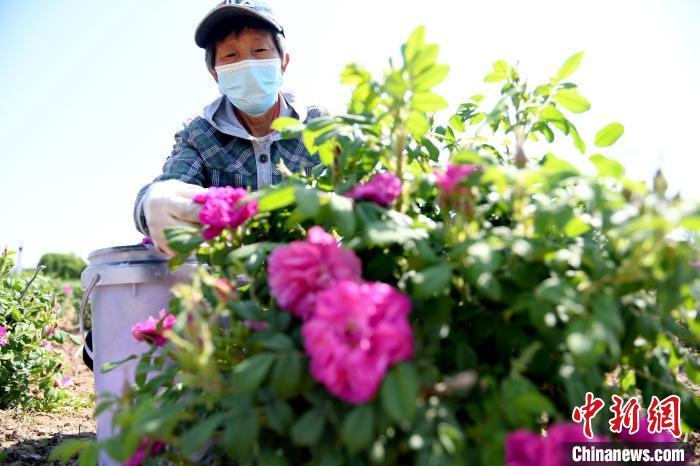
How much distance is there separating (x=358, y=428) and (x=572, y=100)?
0.96 metres

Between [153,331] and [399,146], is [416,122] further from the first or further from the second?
[153,331]

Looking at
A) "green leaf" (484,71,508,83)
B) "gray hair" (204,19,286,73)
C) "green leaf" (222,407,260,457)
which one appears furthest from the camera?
"gray hair" (204,19,286,73)

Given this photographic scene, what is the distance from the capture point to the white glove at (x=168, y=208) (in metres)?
1.55

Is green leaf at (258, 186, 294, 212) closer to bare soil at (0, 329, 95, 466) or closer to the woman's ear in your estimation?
bare soil at (0, 329, 95, 466)

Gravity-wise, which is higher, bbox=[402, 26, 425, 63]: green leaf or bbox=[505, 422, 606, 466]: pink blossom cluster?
bbox=[402, 26, 425, 63]: green leaf

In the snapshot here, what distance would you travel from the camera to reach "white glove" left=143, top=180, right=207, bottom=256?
155cm

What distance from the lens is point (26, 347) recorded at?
11.3ft

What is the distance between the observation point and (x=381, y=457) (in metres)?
0.91

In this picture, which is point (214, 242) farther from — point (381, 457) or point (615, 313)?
point (615, 313)

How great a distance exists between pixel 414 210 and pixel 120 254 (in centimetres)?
110

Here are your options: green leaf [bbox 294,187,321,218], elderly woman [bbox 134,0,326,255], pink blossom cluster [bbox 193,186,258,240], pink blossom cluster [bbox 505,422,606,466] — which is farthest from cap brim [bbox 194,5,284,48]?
pink blossom cluster [bbox 505,422,606,466]

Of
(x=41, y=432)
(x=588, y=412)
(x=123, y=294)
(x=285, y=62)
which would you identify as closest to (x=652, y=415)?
(x=588, y=412)

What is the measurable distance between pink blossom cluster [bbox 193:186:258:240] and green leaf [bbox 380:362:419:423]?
22.4 inches

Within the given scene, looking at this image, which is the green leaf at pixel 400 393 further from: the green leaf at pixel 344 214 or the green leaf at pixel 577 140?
the green leaf at pixel 577 140
